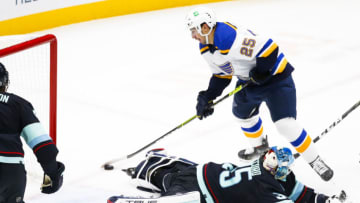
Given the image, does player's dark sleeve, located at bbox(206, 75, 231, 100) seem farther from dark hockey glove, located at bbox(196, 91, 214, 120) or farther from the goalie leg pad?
the goalie leg pad

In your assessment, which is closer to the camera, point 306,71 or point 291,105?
point 291,105

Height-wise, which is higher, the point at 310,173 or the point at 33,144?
the point at 33,144

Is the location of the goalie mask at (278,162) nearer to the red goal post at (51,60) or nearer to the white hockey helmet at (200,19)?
the white hockey helmet at (200,19)

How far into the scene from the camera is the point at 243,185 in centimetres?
302

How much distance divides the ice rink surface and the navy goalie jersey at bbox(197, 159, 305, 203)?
0.57 metres

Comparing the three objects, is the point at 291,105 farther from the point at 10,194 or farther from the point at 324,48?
the point at 324,48

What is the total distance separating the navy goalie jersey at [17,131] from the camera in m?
2.47

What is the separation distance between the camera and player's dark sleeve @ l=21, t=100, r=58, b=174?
251 cm

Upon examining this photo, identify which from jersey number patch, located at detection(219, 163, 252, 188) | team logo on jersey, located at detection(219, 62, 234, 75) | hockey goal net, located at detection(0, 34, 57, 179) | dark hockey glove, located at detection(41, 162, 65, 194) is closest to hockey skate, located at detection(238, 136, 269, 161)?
team logo on jersey, located at detection(219, 62, 234, 75)

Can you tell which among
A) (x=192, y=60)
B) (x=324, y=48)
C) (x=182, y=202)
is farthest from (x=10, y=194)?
(x=324, y=48)

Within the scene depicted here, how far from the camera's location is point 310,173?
12.6 feet

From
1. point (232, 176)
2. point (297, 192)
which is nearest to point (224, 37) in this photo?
point (232, 176)

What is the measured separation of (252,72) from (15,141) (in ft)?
4.59

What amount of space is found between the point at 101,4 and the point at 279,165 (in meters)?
4.35
